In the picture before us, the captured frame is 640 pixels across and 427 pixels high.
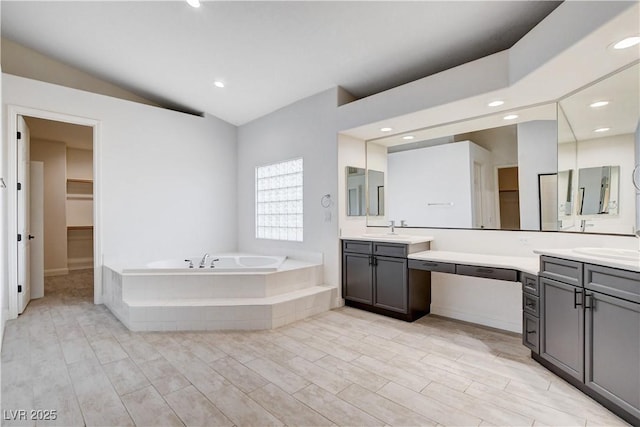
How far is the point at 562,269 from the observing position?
7.17 ft

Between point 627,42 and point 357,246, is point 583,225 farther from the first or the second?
point 357,246

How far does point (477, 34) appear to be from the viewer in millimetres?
2799

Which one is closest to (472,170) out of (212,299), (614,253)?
(614,253)

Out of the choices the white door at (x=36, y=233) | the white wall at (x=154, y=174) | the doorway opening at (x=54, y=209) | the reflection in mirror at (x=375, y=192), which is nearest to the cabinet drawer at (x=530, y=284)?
the reflection in mirror at (x=375, y=192)

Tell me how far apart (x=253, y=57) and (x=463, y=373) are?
364cm

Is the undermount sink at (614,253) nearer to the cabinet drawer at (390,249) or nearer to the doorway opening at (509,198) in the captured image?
the doorway opening at (509,198)

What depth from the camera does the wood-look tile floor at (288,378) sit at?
6.00 feet

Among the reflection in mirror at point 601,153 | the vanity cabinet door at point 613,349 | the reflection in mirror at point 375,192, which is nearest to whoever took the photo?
the vanity cabinet door at point 613,349

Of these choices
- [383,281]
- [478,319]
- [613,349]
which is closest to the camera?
[613,349]

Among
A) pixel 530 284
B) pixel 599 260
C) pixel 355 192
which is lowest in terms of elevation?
pixel 530 284

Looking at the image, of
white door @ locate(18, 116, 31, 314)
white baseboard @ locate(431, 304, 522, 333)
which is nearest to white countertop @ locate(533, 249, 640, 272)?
white baseboard @ locate(431, 304, 522, 333)

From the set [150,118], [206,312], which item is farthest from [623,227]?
[150,118]

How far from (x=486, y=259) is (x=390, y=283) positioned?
1.01 metres

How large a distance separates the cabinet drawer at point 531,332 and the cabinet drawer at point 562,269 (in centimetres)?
39
